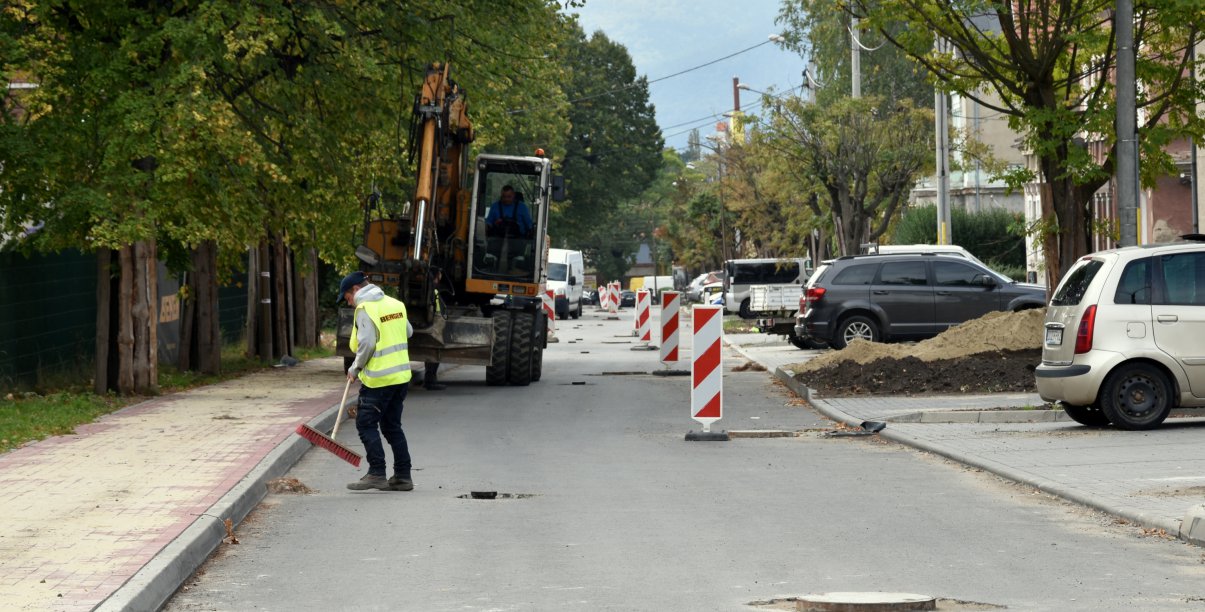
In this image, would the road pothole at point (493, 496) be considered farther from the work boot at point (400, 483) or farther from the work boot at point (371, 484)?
the work boot at point (371, 484)

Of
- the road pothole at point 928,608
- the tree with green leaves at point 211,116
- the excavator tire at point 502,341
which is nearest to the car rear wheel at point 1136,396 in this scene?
the road pothole at point 928,608

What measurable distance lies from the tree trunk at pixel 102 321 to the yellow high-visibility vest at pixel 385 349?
840cm

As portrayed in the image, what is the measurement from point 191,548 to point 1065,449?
8.06m

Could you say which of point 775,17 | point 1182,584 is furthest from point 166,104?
point 775,17

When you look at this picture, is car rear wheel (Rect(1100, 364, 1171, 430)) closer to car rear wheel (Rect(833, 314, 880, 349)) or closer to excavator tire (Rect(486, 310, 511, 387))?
excavator tire (Rect(486, 310, 511, 387))

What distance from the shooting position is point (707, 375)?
15.9 metres

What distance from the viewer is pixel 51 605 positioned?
7215 millimetres

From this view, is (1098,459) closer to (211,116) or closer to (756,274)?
(211,116)

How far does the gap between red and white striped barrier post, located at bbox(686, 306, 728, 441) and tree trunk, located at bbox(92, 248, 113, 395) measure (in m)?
7.71

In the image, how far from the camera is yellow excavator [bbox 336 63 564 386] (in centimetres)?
2086

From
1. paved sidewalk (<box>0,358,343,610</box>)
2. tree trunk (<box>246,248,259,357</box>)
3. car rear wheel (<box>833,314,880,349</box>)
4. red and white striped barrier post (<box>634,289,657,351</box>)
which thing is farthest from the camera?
red and white striped barrier post (<box>634,289,657,351</box>)

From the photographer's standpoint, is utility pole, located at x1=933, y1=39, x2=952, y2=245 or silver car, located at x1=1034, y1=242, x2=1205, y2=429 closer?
silver car, located at x1=1034, y1=242, x2=1205, y2=429

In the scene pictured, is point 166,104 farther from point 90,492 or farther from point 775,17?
point 775,17

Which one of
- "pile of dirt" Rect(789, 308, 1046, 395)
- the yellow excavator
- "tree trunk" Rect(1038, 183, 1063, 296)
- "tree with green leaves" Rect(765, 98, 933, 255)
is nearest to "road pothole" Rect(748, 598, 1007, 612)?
"pile of dirt" Rect(789, 308, 1046, 395)
